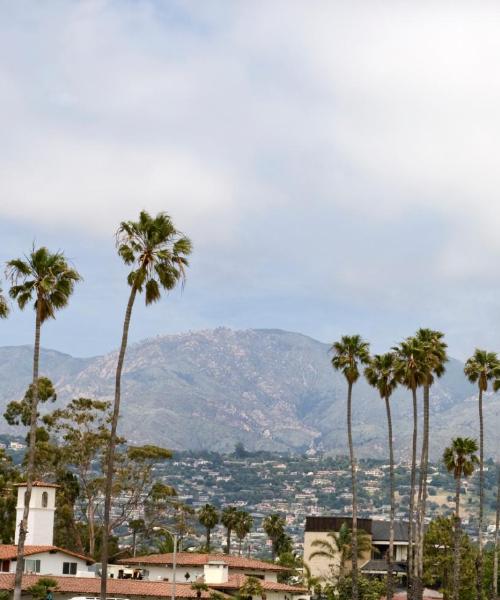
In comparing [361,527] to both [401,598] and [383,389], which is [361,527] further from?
[383,389]

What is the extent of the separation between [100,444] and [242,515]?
150 feet

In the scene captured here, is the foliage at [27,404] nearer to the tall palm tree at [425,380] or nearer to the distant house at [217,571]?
the distant house at [217,571]

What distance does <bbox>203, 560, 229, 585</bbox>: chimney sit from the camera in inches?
4434

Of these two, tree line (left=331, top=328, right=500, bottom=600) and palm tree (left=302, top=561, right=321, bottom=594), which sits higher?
tree line (left=331, top=328, right=500, bottom=600)

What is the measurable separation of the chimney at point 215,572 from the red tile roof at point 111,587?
6.63 m

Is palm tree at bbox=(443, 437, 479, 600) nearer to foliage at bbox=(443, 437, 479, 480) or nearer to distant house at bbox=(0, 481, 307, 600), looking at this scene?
foliage at bbox=(443, 437, 479, 480)

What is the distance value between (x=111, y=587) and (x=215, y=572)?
14495 millimetres

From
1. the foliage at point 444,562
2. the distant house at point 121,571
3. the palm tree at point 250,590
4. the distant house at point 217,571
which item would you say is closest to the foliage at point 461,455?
the distant house at point 217,571

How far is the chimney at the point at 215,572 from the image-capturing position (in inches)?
4434

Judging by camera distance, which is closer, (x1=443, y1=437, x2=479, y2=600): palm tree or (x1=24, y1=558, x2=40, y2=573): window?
(x1=24, y1=558, x2=40, y2=573): window

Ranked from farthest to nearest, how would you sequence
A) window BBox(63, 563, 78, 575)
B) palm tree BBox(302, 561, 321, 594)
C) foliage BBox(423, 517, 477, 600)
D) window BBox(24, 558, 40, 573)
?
foliage BBox(423, 517, 477, 600), palm tree BBox(302, 561, 321, 594), window BBox(63, 563, 78, 575), window BBox(24, 558, 40, 573)

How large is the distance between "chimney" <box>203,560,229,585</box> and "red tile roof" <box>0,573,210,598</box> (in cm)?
663

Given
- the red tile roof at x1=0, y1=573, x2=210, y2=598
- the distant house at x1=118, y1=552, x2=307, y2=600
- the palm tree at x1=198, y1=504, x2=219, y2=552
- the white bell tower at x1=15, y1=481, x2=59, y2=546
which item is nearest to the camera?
the red tile roof at x1=0, y1=573, x2=210, y2=598

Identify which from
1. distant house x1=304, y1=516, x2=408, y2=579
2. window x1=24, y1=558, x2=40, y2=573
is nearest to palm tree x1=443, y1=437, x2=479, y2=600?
window x1=24, y1=558, x2=40, y2=573
